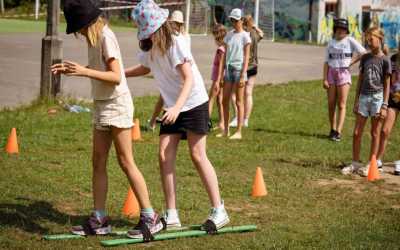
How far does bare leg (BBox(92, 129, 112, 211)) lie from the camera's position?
22.0 feet

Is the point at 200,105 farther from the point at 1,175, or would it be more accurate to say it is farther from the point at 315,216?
the point at 1,175

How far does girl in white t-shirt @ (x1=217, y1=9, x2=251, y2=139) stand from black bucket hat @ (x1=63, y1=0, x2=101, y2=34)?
6043mm

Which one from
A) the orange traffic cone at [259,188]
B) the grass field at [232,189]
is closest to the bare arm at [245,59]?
the grass field at [232,189]

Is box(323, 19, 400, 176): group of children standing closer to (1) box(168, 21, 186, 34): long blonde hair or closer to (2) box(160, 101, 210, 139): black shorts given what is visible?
(1) box(168, 21, 186, 34): long blonde hair

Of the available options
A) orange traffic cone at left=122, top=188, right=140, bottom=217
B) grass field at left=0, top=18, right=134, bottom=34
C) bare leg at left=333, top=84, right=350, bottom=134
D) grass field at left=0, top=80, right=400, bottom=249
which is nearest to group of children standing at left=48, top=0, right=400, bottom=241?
grass field at left=0, top=80, right=400, bottom=249

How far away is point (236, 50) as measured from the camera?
12.4 m

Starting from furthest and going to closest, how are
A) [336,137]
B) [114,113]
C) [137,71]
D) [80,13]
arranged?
1. [336,137]
2. [137,71]
3. [114,113]
4. [80,13]

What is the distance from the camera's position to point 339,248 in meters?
6.57

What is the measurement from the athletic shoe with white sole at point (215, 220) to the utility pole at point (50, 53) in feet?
24.7

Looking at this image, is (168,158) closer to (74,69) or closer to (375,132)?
(74,69)

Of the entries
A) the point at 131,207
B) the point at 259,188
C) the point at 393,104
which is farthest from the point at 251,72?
the point at 131,207

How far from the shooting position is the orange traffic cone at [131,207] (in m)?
7.45

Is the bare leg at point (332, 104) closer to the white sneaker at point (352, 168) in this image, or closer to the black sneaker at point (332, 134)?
the black sneaker at point (332, 134)

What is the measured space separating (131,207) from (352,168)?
3493mm
